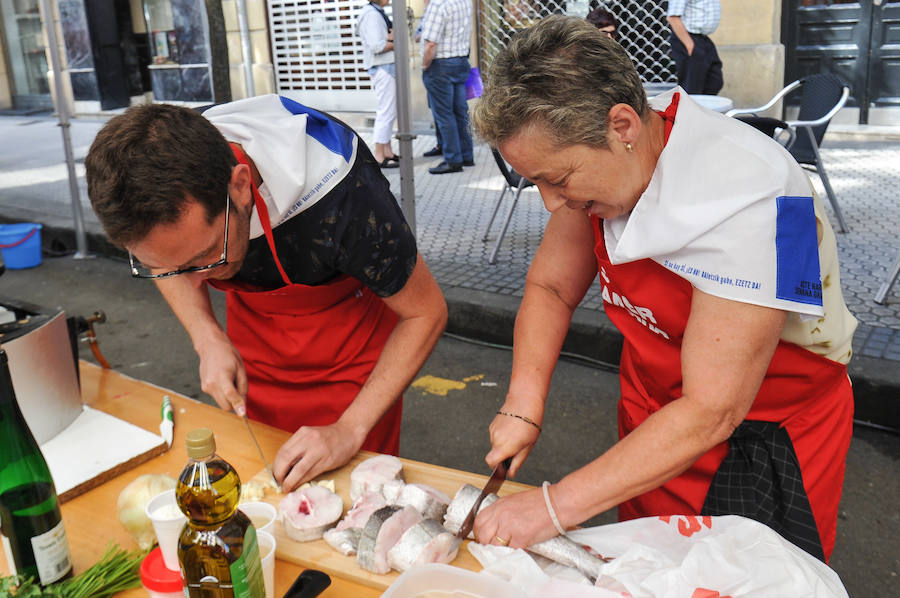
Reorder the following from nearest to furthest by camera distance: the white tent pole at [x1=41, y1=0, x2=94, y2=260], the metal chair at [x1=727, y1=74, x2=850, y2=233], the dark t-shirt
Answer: the dark t-shirt → the metal chair at [x1=727, y1=74, x2=850, y2=233] → the white tent pole at [x1=41, y1=0, x2=94, y2=260]

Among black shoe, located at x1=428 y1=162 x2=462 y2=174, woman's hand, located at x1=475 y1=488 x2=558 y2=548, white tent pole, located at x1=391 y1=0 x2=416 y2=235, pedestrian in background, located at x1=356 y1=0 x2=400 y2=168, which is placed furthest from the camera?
black shoe, located at x1=428 y1=162 x2=462 y2=174

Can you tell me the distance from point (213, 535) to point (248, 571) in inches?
2.9

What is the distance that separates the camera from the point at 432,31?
771cm

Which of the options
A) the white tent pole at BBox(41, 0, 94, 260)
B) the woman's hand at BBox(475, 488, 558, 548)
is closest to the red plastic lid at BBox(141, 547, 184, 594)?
the woman's hand at BBox(475, 488, 558, 548)

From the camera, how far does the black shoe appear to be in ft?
27.2

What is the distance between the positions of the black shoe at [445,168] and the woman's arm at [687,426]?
7.10m

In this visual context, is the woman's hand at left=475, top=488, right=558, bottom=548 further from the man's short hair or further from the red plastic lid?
the man's short hair

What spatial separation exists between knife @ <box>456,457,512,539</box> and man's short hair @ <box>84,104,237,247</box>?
0.72 metres

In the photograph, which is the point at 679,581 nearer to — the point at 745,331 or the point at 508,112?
the point at 745,331

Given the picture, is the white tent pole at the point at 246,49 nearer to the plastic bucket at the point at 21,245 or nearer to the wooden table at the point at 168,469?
the plastic bucket at the point at 21,245

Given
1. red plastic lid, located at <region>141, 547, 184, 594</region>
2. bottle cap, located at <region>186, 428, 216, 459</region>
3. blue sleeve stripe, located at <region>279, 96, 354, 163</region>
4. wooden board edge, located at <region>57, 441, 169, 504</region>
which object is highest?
blue sleeve stripe, located at <region>279, 96, 354, 163</region>

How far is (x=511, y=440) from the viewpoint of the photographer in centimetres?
155

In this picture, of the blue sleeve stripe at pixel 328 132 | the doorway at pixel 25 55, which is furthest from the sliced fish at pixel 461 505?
the doorway at pixel 25 55

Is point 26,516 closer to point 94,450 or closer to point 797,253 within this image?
point 94,450
